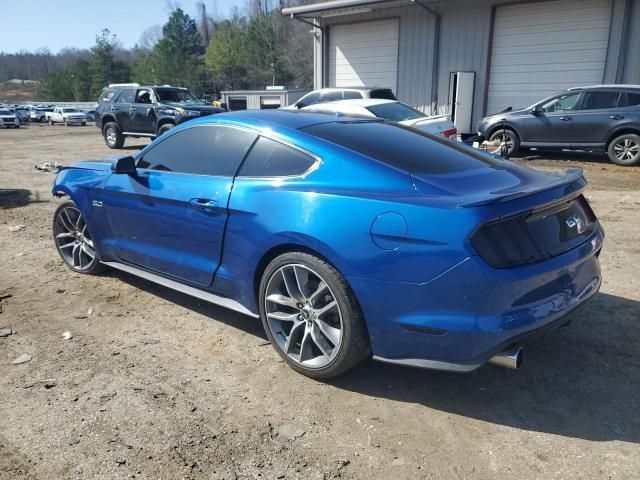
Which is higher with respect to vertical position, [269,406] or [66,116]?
[269,406]

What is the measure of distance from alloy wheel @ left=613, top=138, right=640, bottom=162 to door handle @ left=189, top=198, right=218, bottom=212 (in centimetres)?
1100

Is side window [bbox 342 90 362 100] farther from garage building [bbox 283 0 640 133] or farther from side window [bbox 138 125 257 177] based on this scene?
side window [bbox 138 125 257 177]

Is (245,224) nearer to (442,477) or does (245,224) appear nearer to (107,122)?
(442,477)

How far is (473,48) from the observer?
1736 centimetres

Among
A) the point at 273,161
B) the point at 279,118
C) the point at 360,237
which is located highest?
the point at 279,118

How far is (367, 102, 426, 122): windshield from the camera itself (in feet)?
33.5

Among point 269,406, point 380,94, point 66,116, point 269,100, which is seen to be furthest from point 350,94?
point 66,116

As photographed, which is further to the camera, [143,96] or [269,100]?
[269,100]

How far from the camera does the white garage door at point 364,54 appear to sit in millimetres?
19391

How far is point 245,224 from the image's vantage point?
3273 mm

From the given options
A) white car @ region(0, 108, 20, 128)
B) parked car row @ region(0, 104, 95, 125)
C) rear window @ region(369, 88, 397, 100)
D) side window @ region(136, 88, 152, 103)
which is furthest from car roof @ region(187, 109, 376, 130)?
parked car row @ region(0, 104, 95, 125)

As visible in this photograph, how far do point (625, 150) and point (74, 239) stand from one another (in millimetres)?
11295

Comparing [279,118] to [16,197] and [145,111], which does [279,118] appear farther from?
[145,111]

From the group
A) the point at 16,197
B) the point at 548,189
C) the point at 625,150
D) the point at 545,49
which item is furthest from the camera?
the point at 545,49
